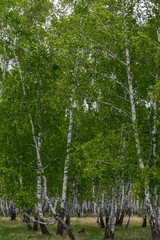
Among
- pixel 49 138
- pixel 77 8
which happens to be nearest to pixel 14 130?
pixel 49 138

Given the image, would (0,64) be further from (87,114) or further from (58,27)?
(87,114)

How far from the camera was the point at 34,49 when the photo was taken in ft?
53.0

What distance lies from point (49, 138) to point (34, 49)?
19.9 feet

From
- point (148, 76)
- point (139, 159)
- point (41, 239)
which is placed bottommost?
point (41, 239)

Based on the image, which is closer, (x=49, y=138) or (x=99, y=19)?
(x=99, y=19)

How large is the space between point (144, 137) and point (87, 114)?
15.9 feet

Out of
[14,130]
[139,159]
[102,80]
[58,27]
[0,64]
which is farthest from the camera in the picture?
[0,64]

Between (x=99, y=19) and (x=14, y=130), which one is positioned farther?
(x=14, y=130)

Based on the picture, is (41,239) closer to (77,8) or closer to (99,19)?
(99,19)

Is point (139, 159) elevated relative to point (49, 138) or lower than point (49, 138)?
lower

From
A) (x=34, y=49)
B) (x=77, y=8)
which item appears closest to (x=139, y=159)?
(x=34, y=49)

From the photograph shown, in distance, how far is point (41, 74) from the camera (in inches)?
647

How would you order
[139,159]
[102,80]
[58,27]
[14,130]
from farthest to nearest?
[58,27], [102,80], [14,130], [139,159]

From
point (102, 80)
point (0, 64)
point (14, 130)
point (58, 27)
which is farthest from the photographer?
point (0, 64)
